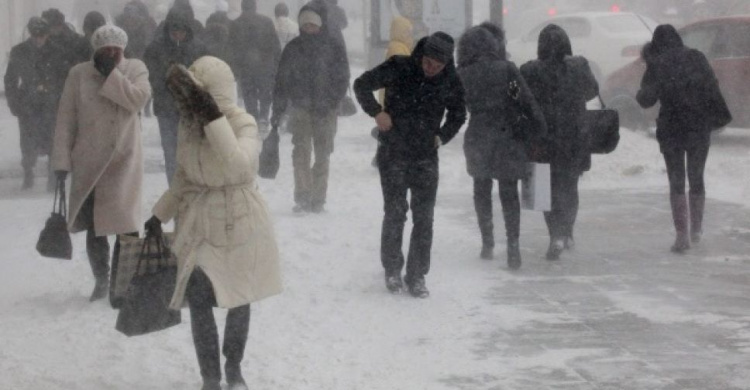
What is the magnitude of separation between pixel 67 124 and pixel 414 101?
2095 mm

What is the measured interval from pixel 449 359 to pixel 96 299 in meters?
2.53

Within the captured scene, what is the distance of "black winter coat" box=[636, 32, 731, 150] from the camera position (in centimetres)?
1085

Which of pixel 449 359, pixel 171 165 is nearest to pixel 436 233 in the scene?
pixel 171 165

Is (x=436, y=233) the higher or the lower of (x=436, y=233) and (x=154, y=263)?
the lower

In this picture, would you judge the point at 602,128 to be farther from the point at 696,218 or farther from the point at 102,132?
the point at 102,132

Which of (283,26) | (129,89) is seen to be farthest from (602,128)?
(283,26)

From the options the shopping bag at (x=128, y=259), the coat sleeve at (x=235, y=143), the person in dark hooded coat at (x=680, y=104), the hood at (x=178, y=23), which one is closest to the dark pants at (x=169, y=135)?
the hood at (x=178, y=23)

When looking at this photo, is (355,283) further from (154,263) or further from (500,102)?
(154,263)

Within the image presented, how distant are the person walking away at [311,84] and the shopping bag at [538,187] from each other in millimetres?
2288

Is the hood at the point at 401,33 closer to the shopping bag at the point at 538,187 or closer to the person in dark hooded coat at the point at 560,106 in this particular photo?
the person in dark hooded coat at the point at 560,106

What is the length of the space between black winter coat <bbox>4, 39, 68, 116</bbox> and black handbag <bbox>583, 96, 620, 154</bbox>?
230 inches

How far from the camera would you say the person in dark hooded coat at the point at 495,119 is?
394 inches

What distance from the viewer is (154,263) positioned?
22.1 feet

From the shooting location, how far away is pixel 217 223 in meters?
6.49
